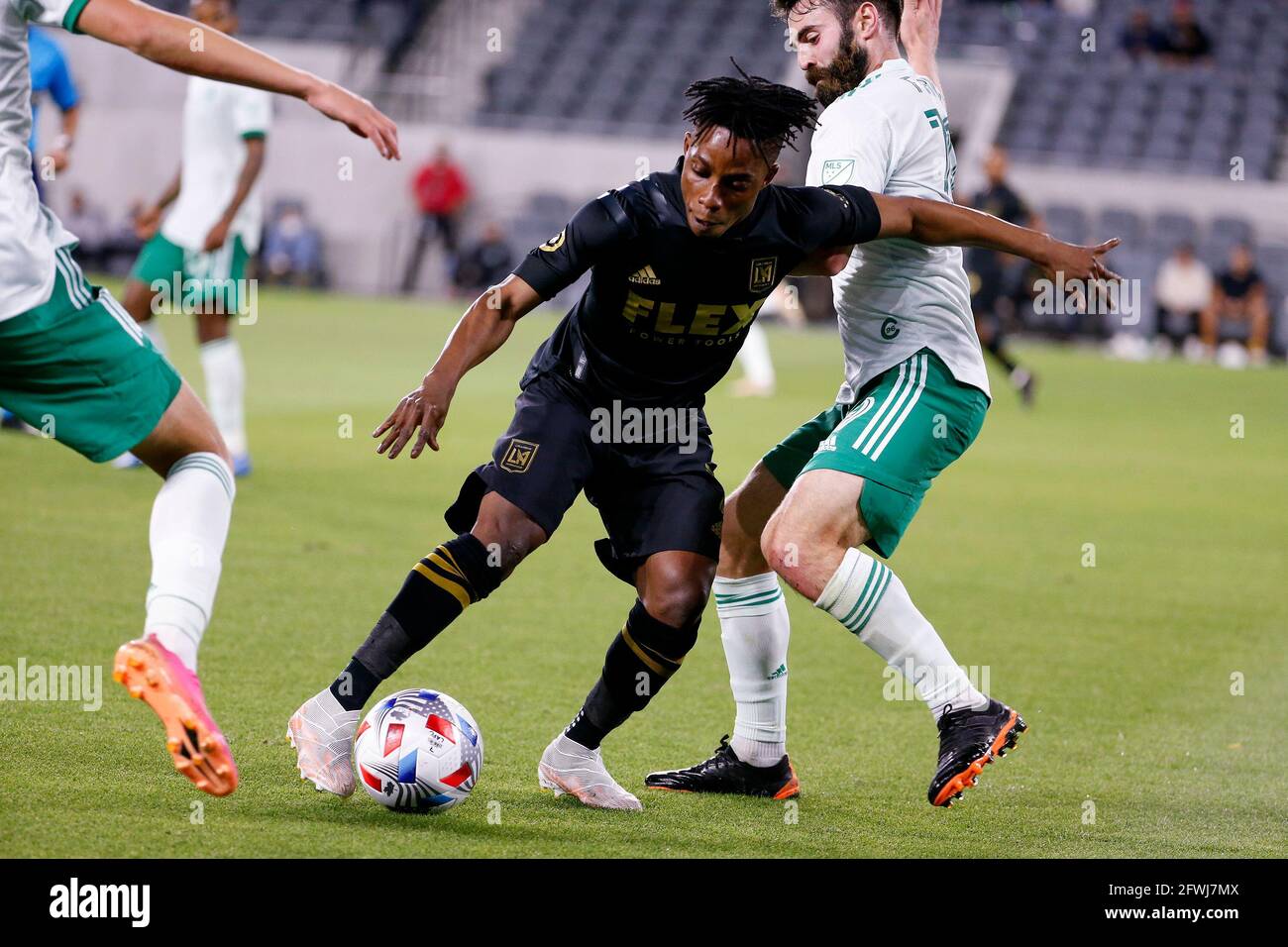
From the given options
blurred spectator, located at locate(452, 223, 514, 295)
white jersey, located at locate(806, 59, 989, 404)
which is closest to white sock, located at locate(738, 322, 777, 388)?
blurred spectator, located at locate(452, 223, 514, 295)

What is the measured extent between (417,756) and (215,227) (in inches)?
245

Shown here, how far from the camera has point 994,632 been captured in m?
7.38

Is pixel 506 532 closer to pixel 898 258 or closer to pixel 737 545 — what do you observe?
pixel 737 545

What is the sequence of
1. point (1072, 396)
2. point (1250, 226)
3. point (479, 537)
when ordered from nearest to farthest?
point (479, 537) < point (1072, 396) < point (1250, 226)

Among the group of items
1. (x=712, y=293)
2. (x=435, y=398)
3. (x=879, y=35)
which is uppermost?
(x=879, y=35)

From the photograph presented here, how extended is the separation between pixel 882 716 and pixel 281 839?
2587 millimetres

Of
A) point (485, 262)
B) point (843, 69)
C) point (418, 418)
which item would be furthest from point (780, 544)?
point (485, 262)

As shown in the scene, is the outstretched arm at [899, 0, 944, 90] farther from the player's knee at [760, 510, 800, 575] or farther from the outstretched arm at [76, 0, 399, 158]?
the outstretched arm at [76, 0, 399, 158]

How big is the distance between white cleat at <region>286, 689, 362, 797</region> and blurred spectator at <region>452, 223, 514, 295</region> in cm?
2238

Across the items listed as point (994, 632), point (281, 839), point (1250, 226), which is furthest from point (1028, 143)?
point (281, 839)

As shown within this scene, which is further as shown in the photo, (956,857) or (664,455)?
(664,455)

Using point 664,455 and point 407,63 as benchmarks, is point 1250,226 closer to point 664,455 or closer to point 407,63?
point 407,63

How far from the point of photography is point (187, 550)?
401 cm

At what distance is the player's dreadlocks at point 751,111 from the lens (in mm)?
4355
